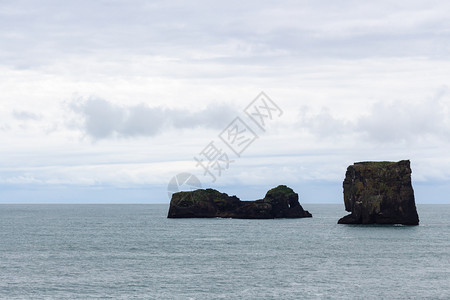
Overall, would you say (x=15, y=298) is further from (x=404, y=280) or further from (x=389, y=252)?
(x=389, y=252)

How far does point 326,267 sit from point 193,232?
65.6 meters

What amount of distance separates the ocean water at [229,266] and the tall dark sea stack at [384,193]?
1365 cm

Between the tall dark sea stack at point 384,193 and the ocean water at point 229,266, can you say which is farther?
the tall dark sea stack at point 384,193

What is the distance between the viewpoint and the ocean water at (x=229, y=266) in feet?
208

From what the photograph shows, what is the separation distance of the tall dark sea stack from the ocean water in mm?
13648

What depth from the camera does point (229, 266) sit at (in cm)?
8175

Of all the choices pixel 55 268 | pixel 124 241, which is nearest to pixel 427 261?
pixel 55 268

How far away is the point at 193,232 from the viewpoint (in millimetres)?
142250

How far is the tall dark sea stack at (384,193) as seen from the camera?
468 ft

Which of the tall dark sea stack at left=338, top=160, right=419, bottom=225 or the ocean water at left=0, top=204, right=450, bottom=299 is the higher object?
the tall dark sea stack at left=338, top=160, right=419, bottom=225

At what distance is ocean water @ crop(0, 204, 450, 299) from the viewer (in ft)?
208

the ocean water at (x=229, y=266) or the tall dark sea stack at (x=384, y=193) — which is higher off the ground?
the tall dark sea stack at (x=384, y=193)

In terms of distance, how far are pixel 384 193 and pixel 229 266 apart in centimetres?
7254

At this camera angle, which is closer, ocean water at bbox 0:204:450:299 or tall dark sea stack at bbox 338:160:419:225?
ocean water at bbox 0:204:450:299
